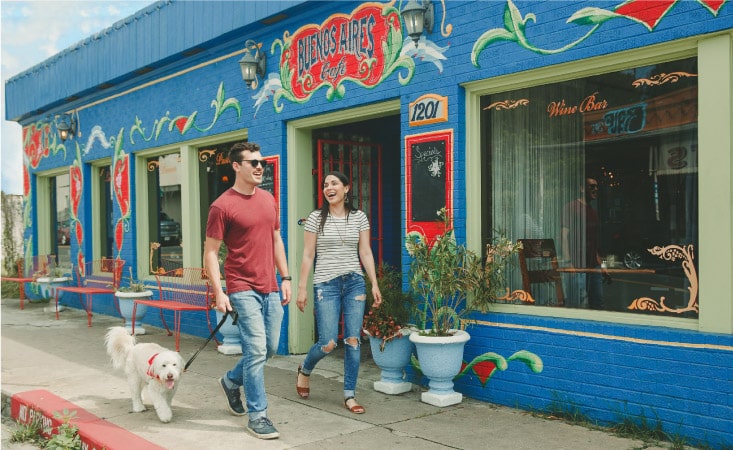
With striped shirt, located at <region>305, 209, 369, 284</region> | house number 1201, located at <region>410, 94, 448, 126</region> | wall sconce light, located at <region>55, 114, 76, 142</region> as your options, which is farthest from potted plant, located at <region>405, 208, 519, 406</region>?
wall sconce light, located at <region>55, 114, 76, 142</region>

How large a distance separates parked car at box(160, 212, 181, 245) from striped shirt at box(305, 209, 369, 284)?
16.7 ft

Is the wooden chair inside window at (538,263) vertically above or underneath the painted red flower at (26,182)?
underneath

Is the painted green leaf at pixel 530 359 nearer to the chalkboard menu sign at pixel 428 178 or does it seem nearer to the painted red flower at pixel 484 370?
the painted red flower at pixel 484 370

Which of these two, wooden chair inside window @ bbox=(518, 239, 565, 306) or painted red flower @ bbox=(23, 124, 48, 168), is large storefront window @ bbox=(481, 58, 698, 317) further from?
painted red flower @ bbox=(23, 124, 48, 168)

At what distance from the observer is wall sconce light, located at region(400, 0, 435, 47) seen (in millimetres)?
5895

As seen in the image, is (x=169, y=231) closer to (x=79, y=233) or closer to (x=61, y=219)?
(x=79, y=233)

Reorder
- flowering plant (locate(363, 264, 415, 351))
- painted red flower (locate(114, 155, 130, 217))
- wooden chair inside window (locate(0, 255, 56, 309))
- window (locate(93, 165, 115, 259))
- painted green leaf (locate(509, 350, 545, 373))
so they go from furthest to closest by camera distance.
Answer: wooden chair inside window (locate(0, 255, 56, 309)), window (locate(93, 165, 115, 259)), painted red flower (locate(114, 155, 130, 217)), flowering plant (locate(363, 264, 415, 351)), painted green leaf (locate(509, 350, 545, 373))

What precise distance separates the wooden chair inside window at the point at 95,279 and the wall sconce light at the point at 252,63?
463cm

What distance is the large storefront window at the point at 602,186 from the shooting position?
4730 mm

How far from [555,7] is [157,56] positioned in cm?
629

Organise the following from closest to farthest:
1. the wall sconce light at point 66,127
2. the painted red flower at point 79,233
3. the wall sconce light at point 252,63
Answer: the wall sconce light at point 252,63, the painted red flower at point 79,233, the wall sconce light at point 66,127

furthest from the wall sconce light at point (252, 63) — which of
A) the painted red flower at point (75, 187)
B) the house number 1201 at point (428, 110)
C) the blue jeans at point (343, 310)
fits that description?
the painted red flower at point (75, 187)

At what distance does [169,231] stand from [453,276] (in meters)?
6.04

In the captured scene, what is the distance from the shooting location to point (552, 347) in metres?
5.21
